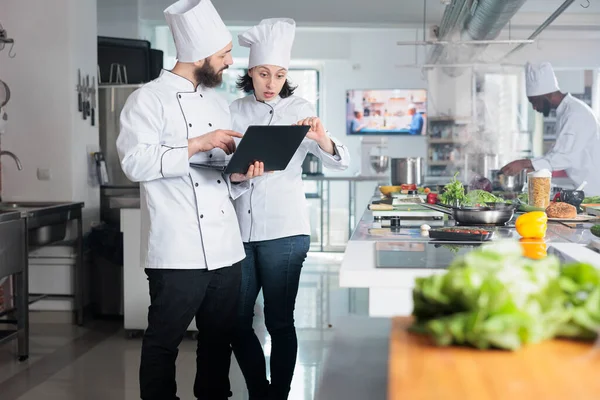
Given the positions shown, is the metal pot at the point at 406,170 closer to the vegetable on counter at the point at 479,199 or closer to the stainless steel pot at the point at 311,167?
the vegetable on counter at the point at 479,199

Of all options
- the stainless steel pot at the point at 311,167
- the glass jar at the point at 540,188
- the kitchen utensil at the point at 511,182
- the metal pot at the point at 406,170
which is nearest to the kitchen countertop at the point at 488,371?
the glass jar at the point at 540,188

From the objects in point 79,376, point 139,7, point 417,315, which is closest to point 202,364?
point 79,376

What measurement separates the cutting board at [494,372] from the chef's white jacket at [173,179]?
1.35 m

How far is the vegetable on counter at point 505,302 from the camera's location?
3.60 feet

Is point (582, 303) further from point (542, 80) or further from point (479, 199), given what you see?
point (542, 80)

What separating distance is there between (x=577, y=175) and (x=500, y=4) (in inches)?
56.1

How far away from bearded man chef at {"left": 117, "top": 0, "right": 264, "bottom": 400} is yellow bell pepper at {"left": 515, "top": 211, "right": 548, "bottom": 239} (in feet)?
2.77

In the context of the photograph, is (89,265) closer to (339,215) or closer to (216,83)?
(216,83)

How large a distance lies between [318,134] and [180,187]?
0.55m

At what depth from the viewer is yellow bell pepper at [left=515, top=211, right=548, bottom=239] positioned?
93.0 inches

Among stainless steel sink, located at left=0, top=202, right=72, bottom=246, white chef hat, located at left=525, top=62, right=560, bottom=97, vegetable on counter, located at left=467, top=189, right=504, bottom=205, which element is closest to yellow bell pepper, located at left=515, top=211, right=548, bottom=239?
vegetable on counter, located at left=467, top=189, right=504, bottom=205

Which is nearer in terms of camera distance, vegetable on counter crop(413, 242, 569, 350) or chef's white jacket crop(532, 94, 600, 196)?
vegetable on counter crop(413, 242, 569, 350)

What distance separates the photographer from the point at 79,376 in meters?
3.85

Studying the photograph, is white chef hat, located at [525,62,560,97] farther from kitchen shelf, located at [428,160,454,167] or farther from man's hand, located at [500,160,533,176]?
kitchen shelf, located at [428,160,454,167]
